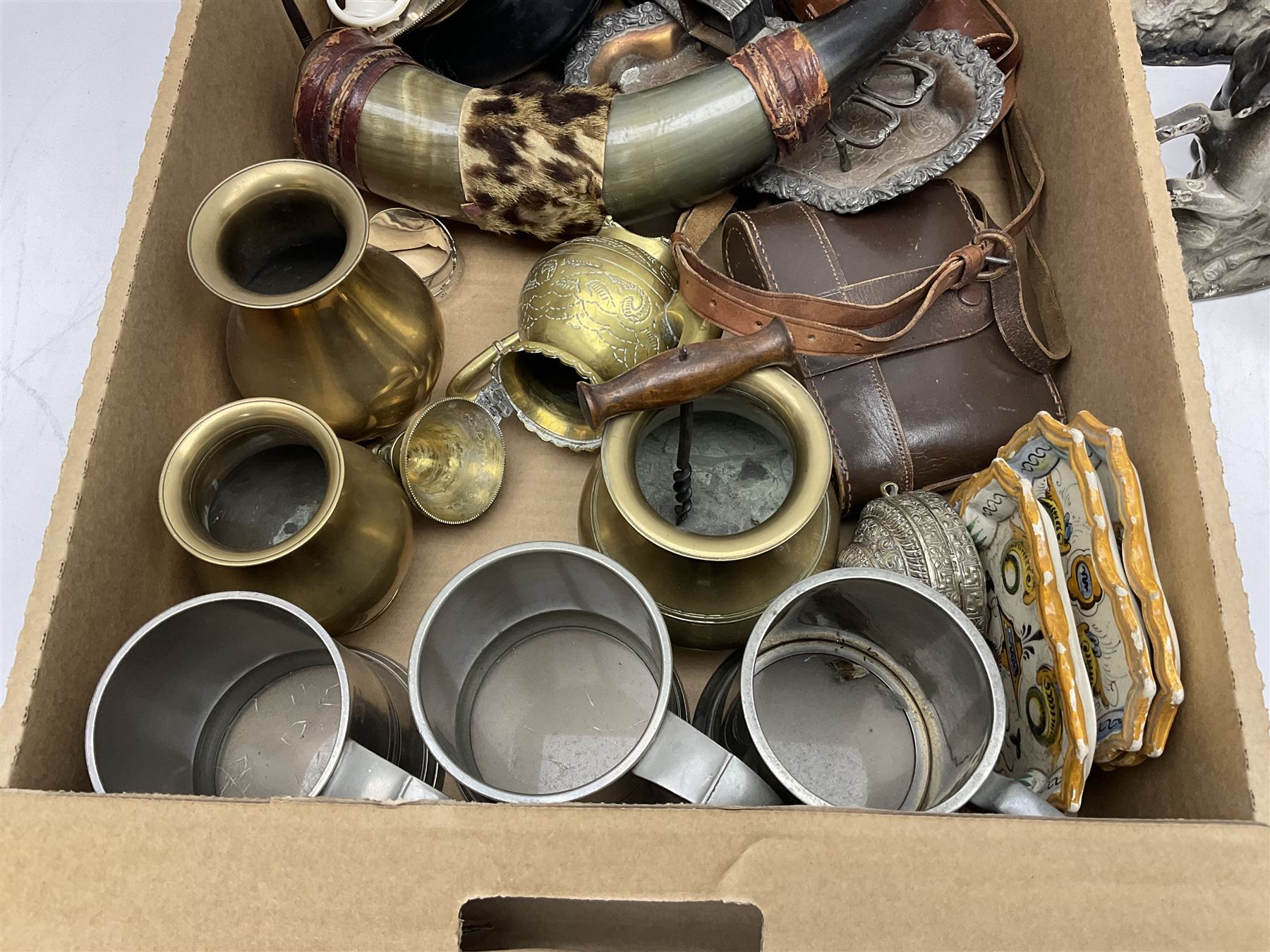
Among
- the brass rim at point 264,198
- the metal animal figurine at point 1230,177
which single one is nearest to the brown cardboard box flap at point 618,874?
the brass rim at point 264,198

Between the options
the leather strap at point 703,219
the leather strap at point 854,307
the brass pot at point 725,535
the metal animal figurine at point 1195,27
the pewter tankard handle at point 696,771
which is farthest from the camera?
the metal animal figurine at point 1195,27

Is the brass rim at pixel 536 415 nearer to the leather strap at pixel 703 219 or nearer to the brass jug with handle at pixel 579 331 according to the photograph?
the brass jug with handle at pixel 579 331

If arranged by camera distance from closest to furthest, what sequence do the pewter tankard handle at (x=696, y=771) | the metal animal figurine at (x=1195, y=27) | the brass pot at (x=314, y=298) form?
1. the pewter tankard handle at (x=696, y=771)
2. the brass pot at (x=314, y=298)
3. the metal animal figurine at (x=1195, y=27)

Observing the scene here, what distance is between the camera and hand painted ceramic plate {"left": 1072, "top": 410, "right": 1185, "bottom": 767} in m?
0.71

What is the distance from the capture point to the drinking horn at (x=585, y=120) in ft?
3.40

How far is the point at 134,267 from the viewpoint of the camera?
0.83 metres

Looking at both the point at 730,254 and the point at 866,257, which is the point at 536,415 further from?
the point at 866,257

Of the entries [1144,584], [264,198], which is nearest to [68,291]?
[264,198]

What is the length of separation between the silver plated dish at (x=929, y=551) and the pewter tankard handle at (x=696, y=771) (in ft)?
0.86

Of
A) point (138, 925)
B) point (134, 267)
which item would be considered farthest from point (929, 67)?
point (138, 925)

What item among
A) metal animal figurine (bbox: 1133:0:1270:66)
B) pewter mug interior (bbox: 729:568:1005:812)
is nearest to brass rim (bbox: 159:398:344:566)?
pewter mug interior (bbox: 729:568:1005:812)

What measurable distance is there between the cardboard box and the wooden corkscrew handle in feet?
1.01

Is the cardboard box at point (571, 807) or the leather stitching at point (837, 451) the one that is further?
the leather stitching at point (837, 451)

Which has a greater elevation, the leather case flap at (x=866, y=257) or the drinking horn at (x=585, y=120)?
the drinking horn at (x=585, y=120)
